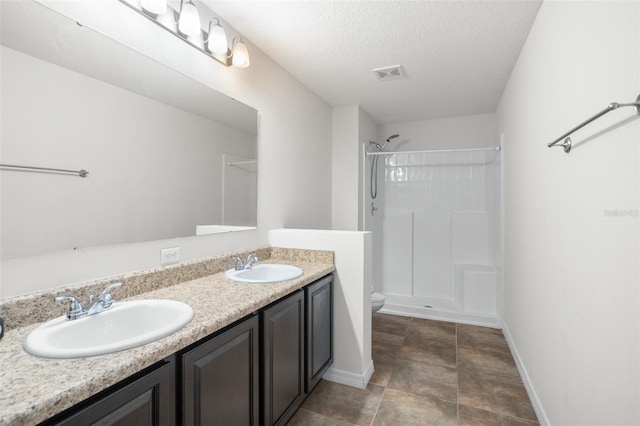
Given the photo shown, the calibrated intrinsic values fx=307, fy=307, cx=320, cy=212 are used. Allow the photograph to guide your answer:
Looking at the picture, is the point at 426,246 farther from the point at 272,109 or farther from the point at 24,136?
the point at 24,136

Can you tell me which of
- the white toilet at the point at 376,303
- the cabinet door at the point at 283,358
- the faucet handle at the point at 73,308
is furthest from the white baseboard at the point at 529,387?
the faucet handle at the point at 73,308

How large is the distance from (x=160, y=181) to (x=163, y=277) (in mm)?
469

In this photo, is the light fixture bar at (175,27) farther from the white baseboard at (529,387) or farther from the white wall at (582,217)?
the white baseboard at (529,387)

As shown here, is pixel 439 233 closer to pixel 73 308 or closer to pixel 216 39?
pixel 216 39

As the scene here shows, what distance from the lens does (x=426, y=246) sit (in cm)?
380

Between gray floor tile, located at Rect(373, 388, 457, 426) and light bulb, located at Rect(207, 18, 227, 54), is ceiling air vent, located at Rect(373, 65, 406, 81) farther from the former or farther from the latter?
gray floor tile, located at Rect(373, 388, 457, 426)

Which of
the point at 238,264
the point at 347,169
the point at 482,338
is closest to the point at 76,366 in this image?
the point at 238,264

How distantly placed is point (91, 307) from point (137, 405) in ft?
1.52

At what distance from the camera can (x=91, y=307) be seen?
1.11 metres

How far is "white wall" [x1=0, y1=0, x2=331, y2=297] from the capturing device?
1.18 metres

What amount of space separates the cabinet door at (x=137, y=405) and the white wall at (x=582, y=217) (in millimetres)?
1357

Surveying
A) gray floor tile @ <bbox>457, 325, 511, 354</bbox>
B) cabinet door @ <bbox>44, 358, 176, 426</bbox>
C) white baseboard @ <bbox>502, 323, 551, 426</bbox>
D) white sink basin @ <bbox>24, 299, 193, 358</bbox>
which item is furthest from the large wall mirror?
gray floor tile @ <bbox>457, 325, 511, 354</bbox>

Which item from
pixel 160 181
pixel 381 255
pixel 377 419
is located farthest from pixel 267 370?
pixel 381 255

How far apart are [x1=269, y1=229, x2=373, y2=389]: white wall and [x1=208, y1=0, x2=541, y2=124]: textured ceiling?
4.41 ft
